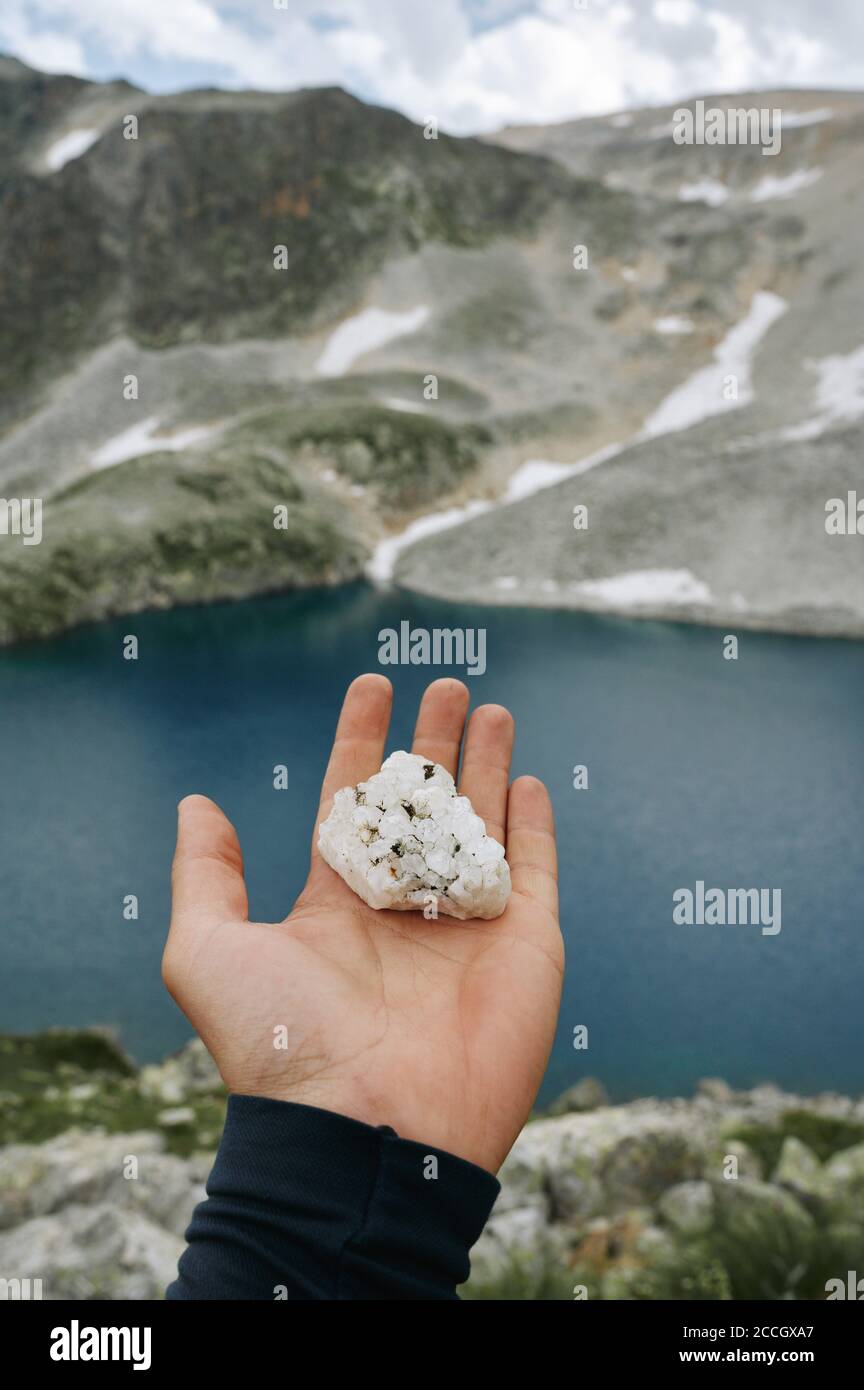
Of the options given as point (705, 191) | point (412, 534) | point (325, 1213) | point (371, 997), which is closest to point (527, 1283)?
point (371, 997)

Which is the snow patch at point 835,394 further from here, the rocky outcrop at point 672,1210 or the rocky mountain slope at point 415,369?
the rocky outcrop at point 672,1210

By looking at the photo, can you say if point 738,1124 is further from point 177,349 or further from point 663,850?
point 177,349

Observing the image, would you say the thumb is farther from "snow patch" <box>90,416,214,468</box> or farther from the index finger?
"snow patch" <box>90,416,214,468</box>

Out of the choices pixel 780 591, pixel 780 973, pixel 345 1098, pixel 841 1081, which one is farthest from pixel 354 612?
pixel 345 1098

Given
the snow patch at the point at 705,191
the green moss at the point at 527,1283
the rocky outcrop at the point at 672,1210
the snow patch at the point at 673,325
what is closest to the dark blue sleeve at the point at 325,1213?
the green moss at the point at 527,1283

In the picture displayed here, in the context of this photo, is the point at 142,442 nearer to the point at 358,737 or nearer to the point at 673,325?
the point at 673,325

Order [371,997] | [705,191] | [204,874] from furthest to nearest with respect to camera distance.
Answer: [705,191] → [204,874] → [371,997]

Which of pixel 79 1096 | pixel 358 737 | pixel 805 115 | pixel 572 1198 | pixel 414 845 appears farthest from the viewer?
pixel 805 115
